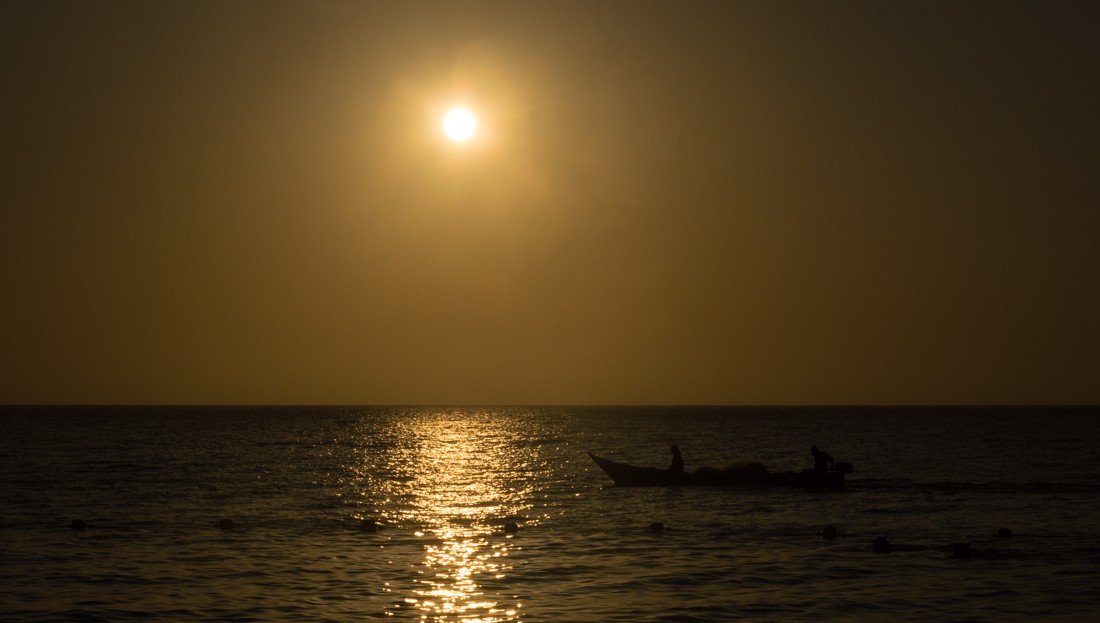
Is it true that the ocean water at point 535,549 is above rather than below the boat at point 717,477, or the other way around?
below

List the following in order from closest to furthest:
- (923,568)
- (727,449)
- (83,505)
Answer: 1. (923,568)
2. (83,505)
3. (727,449)

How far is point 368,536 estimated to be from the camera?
3356 centimetres

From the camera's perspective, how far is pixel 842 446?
102 meters

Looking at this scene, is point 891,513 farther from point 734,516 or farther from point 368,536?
point 368,536

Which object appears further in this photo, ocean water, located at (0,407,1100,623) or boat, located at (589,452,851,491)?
boat, located at (589,452,851,491)

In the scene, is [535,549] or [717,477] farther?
[717,477]

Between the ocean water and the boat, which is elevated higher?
the boat

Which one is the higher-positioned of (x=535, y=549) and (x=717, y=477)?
(x=717, y=477)

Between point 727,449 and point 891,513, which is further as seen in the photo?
point 727,449

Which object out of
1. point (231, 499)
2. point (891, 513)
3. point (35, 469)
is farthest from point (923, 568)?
point (35, 469)

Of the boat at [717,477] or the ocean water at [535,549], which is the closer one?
the ocean water at [535,549]

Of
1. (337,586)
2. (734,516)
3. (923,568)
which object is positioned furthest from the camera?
(734,516)

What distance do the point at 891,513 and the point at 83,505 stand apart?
29592 millimetres

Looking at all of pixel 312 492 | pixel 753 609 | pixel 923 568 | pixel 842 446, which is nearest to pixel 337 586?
pixel 753 609
